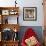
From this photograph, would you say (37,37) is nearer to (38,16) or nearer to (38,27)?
(38,27)

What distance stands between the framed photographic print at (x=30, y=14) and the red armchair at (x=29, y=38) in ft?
1.39

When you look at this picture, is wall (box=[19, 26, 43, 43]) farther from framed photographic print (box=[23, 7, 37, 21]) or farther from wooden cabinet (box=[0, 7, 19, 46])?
framed photographic print (box=[23, 7, 37, 21])

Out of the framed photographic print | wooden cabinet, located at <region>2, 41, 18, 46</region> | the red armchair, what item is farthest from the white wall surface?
wooden cabinet, located at <region>2, 41, 18, 46</region>

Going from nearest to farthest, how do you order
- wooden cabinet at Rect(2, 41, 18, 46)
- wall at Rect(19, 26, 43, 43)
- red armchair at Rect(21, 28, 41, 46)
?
red armchair at Rect(21, 28, 41, 46) → wooden cabinet at Rect(2, 41, 18, 46) → wall at Rect(19, 26, 43, 43)

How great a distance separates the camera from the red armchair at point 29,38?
17.3 ft

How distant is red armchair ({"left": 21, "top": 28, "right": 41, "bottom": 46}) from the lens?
5.26 metres

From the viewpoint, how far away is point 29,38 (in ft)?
17.4

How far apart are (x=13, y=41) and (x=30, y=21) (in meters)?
0.97

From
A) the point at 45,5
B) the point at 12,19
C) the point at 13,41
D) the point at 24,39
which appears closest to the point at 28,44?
the point at 24,39

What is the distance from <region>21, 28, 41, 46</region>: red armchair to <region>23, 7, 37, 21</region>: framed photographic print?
423 mm

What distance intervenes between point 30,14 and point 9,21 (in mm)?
823

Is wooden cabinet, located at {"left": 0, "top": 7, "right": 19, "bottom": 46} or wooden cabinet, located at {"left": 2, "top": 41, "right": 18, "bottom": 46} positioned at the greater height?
wooden cabinet, located at {"left": 0, "top": 7, "right": 19, "bottom": 46}

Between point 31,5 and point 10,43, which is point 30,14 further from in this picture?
point 10,43

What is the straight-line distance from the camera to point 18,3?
5.76m
